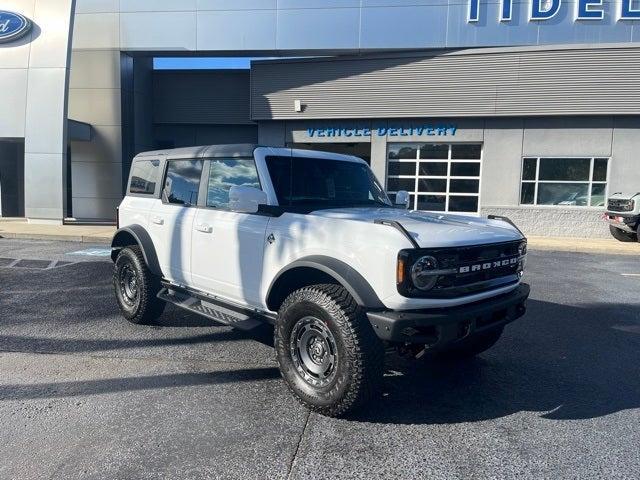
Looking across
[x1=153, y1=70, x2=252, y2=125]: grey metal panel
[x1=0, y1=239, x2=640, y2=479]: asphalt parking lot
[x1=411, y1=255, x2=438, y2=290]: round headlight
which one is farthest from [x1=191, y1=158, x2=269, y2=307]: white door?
[x1=153, y1=70, x2=252, y2=125]: grey metal panel

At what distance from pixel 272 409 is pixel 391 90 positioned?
1551cm

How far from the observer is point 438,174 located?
18.0m

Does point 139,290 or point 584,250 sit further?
point 584,250

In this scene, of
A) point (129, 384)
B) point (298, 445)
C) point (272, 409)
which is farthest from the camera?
point (129, 384)

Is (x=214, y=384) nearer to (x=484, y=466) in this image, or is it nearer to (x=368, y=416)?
(x=368, y=416)

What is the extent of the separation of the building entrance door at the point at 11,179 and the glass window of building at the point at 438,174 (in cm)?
1541

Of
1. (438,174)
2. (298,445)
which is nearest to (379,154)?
(438,174)

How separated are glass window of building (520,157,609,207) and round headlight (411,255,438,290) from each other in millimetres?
15279

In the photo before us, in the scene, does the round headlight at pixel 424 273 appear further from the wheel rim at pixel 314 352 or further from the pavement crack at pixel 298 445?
the pavement crack at pixel 298 445

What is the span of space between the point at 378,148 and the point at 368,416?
1535cm

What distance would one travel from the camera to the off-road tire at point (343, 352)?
3346 mm

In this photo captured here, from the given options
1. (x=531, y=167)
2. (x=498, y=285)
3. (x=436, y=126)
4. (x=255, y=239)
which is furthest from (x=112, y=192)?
(x=498, y=285)

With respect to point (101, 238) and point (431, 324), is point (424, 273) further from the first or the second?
point (101, 238)

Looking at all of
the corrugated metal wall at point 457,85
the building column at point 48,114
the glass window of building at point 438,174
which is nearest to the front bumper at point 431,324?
the glass window of building at point 438,174
